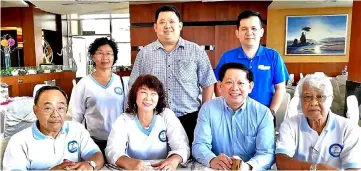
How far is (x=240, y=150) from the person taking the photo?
1.45 metres

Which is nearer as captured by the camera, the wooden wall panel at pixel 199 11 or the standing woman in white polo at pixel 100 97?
→ the standing woman in white polo at pixel 100 97

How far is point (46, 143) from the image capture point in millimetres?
1336

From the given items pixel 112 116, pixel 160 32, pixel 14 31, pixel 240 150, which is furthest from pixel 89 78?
pixel 14 31

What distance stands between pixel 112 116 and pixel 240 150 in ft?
2.81

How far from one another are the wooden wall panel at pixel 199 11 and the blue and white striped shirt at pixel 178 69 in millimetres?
5205

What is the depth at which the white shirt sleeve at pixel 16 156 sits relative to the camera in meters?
1.27

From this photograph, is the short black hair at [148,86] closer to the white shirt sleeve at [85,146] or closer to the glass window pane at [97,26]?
the white shirt sleeve at [85,146]

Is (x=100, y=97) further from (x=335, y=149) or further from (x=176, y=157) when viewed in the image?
(x=335, y=149)

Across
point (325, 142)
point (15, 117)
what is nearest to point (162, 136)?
point (325, 142)

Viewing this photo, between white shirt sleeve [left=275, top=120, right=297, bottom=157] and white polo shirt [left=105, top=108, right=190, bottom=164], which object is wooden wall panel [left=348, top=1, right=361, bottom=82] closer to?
white shirt sleeve [left=275, top=120, right=297, bottom=157]

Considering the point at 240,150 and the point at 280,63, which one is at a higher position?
the point at 280,63

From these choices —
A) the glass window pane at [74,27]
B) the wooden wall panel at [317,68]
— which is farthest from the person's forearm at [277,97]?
the glass window pane at [74,27]

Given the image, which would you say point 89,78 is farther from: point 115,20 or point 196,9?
point 115,20

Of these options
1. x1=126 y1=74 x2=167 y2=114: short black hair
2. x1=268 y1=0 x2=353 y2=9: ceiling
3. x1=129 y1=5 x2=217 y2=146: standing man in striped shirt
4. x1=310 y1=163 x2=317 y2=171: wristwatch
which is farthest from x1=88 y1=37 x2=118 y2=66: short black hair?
x1=268 y1=0 x2=353 y2=9: ceiling
